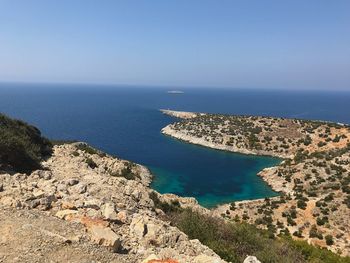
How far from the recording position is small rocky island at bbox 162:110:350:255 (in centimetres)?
3469

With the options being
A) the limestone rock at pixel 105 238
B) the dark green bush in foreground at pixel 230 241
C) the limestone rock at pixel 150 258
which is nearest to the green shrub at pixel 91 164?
the dark green bush in foreground at pixel 230 241

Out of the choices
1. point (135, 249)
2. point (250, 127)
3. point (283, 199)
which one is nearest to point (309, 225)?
point (283, 199)

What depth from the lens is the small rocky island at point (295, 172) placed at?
114 feet

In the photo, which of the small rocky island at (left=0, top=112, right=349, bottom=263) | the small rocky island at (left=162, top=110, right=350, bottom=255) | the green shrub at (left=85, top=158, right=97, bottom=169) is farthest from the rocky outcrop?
the small rocky island at (left=162, top=110, right=350, bottom=255)

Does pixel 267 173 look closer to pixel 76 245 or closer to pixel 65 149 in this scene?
pixel 65 149

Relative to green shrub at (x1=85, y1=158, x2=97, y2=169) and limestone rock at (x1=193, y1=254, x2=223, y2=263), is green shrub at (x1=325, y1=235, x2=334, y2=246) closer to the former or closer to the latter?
green shrub at (x1=85, y1=158, x2=97, y2=169)

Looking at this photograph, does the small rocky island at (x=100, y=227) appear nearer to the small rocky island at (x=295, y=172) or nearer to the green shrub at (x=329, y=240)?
the green shrub at (x=329, y=240)

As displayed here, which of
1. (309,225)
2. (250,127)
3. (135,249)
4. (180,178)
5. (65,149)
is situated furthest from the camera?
(250,127)

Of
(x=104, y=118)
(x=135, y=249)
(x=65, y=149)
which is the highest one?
(x=135, y=249)

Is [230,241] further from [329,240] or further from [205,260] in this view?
[329,240]

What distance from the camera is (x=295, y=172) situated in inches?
2192

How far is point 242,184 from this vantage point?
2140 inches

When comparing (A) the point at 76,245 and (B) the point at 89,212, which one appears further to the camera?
(B) the point at 89,212

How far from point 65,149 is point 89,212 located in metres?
25.6
